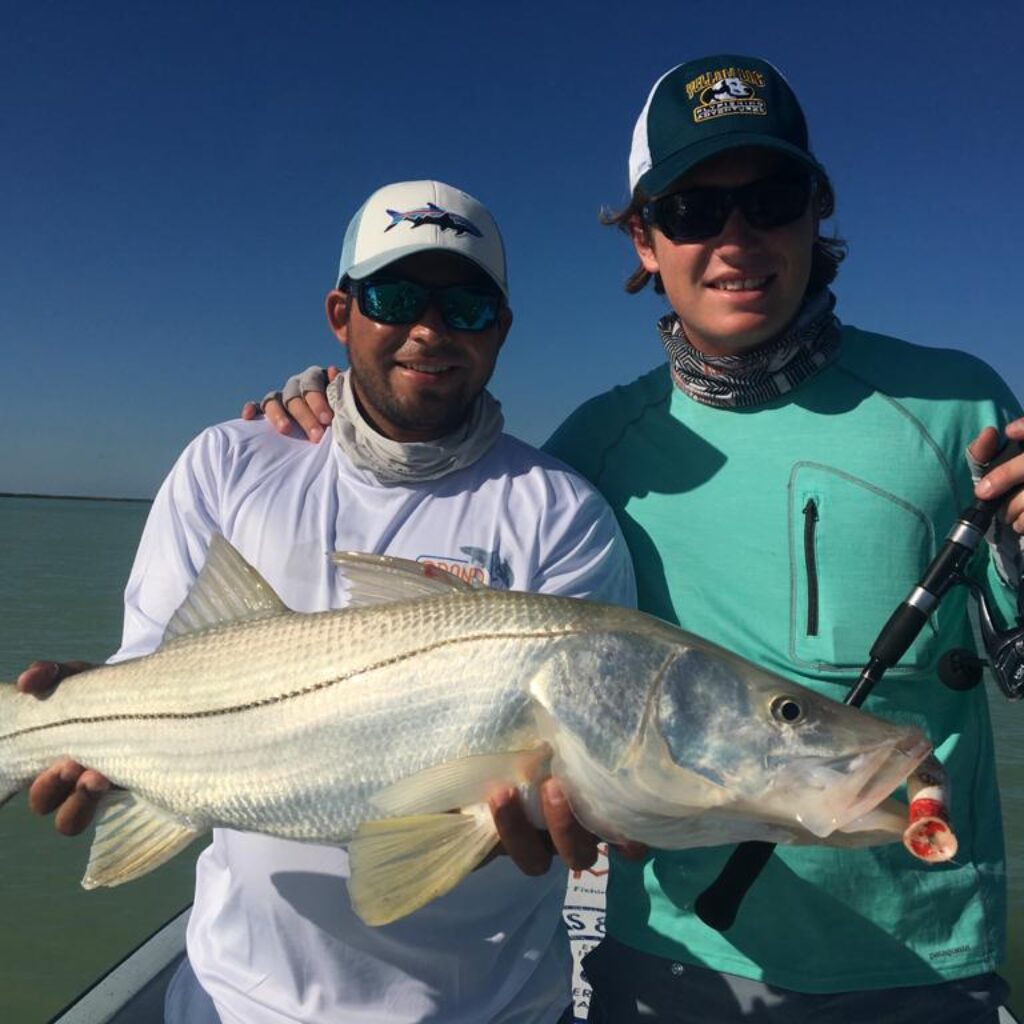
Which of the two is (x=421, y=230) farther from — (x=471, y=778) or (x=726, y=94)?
(x=471, y=778)

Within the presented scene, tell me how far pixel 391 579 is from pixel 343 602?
1.45 feet

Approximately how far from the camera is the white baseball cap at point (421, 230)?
145 inches

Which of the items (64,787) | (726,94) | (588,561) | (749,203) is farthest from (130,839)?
(726,94)

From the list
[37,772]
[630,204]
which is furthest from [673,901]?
[630,204]

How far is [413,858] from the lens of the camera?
2.65m

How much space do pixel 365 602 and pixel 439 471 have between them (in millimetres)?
756

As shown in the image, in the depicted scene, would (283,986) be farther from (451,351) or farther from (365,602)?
(451,351)

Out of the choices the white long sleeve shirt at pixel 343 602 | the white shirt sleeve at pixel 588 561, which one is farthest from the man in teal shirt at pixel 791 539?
the white long sleeve shirt at pixel 343 602

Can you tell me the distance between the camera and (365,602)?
120 inches

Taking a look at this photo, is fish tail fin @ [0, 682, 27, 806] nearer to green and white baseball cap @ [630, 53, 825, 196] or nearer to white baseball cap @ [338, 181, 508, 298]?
white baseball cap @ [338, 181, 508, 298]

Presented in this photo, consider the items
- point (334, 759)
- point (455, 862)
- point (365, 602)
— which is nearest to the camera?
point (455, 862)

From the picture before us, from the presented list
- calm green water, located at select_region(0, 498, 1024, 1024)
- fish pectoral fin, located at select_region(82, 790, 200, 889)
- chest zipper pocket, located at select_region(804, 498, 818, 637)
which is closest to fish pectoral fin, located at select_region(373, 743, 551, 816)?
fish pectoral fin, located at select_region(82, 790, 200, 889)

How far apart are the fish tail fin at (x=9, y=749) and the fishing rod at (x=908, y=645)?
96.4 inches

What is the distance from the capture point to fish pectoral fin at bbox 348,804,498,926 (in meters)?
2.64
